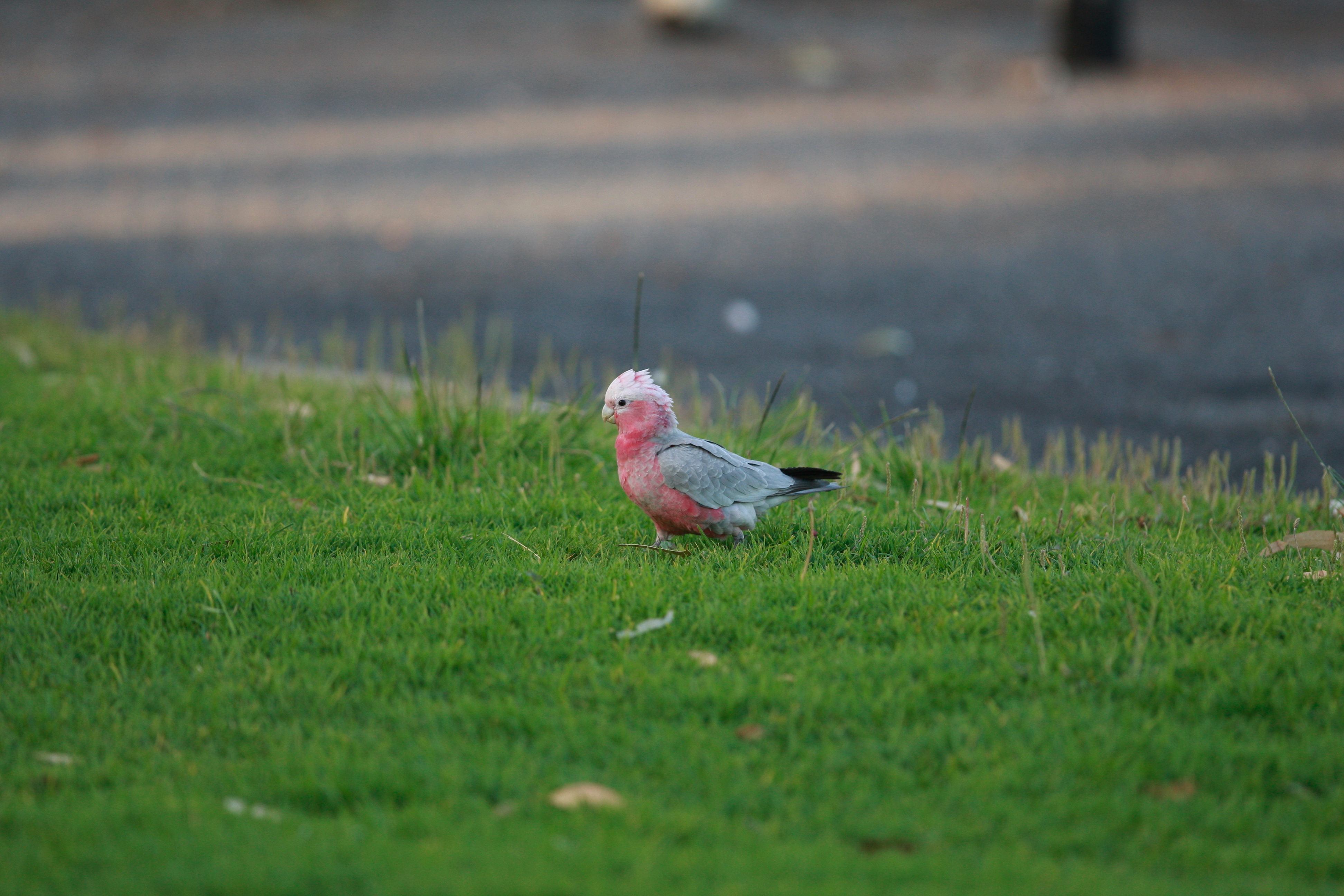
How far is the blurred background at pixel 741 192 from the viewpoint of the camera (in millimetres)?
6855

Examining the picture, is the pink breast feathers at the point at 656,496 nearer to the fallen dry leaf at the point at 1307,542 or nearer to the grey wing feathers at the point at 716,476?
the grey wing feathers at the point at 716,476

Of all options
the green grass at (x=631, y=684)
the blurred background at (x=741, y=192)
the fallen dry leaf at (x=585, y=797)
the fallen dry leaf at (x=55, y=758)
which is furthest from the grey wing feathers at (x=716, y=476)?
the blurred background at (x=741, y=192)

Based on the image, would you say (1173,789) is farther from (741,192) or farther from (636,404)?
(741,192)

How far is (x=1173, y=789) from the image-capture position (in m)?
2.48

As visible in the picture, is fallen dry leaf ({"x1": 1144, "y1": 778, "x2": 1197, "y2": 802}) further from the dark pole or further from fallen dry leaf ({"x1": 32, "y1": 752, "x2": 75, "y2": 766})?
the dark pole

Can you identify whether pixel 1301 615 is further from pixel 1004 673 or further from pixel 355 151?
pixel 355 151

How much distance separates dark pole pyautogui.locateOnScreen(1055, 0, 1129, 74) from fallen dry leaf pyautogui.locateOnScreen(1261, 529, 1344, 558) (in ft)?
31.3

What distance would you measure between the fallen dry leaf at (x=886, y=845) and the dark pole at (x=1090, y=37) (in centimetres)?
1138

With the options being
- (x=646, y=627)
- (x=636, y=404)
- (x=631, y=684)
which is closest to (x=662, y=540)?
(x=636, y=404)

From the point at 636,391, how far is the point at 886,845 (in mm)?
1633

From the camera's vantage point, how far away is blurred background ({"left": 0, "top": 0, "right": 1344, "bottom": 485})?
6.86 m

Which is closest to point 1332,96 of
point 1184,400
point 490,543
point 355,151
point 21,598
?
point 1184,400

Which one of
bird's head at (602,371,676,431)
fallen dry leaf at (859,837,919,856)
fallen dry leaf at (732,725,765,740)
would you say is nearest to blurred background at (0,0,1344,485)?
bird's head at (602,371,676,431)

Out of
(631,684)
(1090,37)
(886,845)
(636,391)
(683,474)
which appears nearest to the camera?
(886,845)
